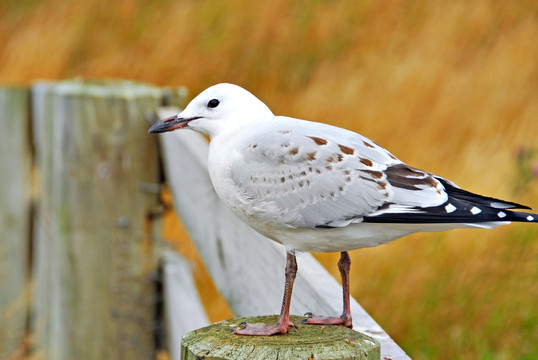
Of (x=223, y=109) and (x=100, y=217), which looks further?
(x=100, y=217)

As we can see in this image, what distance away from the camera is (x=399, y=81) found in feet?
20.3

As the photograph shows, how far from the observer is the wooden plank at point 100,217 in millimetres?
3518

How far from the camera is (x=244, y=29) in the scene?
7195 mm

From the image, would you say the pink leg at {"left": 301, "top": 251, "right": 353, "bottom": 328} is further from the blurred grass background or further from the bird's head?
the blurred grass background

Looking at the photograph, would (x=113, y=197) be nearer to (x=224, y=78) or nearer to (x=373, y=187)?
(x=373, y=187)

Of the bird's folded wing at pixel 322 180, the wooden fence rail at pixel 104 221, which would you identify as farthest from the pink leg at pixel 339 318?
the wooden fence rail at pixel 104 221

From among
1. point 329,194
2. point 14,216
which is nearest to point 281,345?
point 329,194

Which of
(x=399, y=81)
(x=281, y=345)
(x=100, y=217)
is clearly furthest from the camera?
(x=399, y=81)

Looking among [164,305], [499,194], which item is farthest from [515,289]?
[164,305]

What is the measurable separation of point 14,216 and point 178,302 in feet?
4.29

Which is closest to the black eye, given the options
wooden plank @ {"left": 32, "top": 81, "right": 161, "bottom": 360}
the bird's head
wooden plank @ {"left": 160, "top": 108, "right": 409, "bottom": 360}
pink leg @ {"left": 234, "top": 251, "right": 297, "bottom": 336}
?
the bird's head

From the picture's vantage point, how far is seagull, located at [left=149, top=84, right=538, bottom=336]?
1843 mm

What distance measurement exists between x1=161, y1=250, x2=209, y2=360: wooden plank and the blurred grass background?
3.07ft

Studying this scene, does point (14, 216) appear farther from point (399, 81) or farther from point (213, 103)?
point (399, 81)
